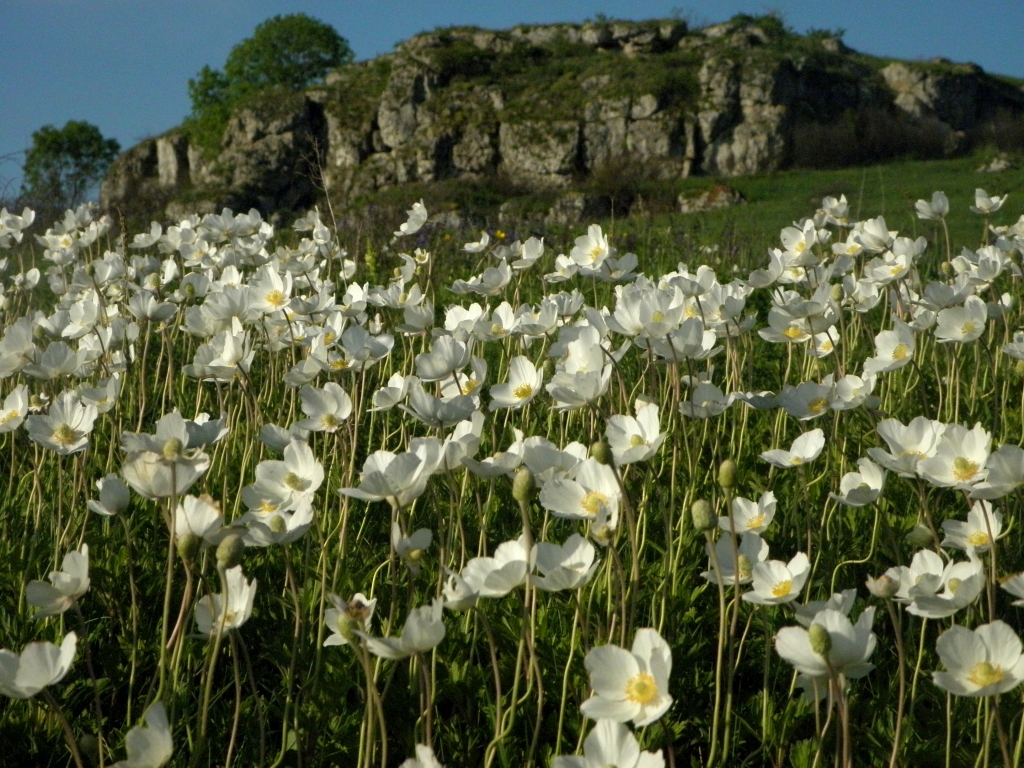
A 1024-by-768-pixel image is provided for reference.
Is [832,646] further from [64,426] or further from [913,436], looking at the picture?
[64,426]

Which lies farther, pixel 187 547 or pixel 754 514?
pixel 754 514

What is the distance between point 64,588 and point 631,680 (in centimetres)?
94

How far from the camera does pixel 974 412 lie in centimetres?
326

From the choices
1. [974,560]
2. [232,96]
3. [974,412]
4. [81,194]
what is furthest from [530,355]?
[232,96]

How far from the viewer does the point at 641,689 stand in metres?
1.31

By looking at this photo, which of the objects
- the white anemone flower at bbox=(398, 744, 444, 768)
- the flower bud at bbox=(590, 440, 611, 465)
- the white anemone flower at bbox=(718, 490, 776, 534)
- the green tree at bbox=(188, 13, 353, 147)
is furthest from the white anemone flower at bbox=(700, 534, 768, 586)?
the green tree at bbox=(188, 13, 353, 147)

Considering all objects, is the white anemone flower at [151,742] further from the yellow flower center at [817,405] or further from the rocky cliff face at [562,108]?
the rocky cliff face at [562,108]

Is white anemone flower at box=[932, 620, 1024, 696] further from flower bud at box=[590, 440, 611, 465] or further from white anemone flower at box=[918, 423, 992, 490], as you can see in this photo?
flower bud at box=[590, 440, 611, 465]

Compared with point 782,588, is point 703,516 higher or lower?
higher

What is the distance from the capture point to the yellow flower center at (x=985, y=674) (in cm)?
133

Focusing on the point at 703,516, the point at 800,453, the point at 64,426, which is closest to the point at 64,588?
the point at 64,426

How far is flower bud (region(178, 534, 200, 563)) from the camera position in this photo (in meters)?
1.47

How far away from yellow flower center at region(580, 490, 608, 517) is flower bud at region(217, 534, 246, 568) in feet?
2.00

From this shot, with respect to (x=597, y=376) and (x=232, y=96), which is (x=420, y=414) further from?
(x=232, y=96)
